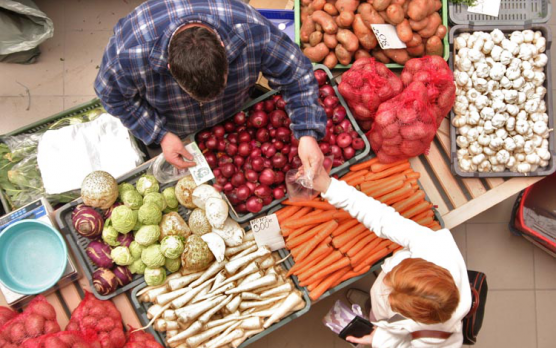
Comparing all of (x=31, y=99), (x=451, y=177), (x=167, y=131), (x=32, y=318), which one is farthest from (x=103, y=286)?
(x=451, y=177)

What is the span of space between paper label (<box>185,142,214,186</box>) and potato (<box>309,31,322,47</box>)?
932mm

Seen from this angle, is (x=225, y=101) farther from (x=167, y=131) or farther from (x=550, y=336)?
(x=550, y=336)

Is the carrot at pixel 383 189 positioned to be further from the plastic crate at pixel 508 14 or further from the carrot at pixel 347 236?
the plastic crate at pixel 508 14

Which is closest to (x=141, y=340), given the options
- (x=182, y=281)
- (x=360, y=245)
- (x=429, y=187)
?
(x=182, y=281)

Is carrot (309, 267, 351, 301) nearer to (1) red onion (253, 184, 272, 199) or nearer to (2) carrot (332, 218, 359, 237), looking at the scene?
(2) carrot (332, 218, 359, 237)

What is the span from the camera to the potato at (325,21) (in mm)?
2434

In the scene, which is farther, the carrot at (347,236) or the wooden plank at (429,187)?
the wooden plank at (429,187)

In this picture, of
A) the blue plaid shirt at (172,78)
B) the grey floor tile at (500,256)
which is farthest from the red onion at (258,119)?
the grey floor tile at (500,256)

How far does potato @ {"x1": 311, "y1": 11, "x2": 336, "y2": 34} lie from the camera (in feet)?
7.98

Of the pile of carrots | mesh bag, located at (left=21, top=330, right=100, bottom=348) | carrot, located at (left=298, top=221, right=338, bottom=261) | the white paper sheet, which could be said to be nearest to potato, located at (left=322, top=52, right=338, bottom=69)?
the pile of carrots

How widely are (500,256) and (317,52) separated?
202cm

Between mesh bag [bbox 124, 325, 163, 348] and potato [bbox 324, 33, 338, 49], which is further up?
potato [bbox 324, 33, 338, 49]

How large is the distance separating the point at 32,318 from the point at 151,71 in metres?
1.26

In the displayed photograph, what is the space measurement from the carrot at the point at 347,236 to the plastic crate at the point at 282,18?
126 cm
